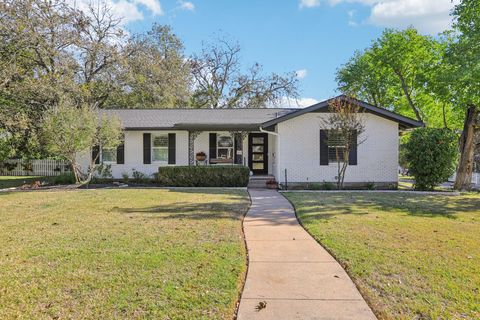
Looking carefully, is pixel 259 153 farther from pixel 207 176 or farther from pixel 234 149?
pixel 207 176

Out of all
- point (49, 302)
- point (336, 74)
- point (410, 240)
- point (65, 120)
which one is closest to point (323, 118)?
point (410, 240)

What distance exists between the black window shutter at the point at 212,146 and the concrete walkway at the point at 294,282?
1086 cm

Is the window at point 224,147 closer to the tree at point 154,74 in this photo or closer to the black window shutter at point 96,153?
the black window shutter at point 96,153

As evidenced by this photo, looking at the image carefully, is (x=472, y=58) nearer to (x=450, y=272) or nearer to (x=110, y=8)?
(x=450, y=272)

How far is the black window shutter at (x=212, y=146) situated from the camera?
57.0 ft

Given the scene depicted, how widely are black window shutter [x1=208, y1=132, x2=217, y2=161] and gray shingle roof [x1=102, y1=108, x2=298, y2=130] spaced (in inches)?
30.1

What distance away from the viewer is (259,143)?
1802 cm

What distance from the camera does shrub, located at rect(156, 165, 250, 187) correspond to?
48.3 feet

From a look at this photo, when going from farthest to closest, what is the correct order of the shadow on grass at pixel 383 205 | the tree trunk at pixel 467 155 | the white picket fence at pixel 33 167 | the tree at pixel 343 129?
the white picket fence at pixel 33 167 < the tree trunk at pixel 467 155 < the tree at pixel 343 129 < the shadow on grass at pixel 383 205

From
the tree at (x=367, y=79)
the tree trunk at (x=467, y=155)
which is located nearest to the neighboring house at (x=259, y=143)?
the tree trunk at (x=467, y=155)

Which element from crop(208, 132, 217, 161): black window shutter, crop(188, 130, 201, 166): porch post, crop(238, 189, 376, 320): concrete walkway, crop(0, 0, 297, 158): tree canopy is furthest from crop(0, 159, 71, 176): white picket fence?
crop(238, 189, 376, 320): concrete walkway

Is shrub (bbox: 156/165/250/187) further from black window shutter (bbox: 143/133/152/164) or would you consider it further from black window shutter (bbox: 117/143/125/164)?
black window shutter (bbox: 117/143/125/164)

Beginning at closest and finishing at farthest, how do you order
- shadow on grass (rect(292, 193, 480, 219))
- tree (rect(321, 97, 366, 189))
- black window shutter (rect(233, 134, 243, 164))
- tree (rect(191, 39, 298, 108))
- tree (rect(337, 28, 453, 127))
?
shadow on grass (rect(292, 193, 480, 219)) < tree (rect(321, 97, 366, 189)) < black window shutter (rect(233, 134, 243, 164)) < tree (rect(337, 28, 453, 127)) < tree (rect(191, 39, 298, 108))

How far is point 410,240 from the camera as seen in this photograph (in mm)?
5875
